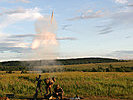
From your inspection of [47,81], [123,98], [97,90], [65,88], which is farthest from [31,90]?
[123,98]

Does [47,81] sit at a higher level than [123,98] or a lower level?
higher

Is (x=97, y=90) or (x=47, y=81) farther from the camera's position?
(x=97, y=90)

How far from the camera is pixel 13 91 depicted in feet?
96.0

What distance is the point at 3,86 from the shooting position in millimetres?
31422

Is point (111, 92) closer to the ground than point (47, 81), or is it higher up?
closer to the ground

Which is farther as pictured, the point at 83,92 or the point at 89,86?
the point at 89,86

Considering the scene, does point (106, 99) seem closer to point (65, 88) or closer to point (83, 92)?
point (83, 92)

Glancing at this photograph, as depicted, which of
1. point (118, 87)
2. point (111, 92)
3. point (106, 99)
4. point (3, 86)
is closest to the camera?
point (106, 99)

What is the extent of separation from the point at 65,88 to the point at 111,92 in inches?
275

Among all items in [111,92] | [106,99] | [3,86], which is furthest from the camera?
[3,86]

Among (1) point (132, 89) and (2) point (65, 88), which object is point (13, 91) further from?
(1) point (132, 89)

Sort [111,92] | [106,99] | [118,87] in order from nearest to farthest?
[106,99]
[111,92]
[118,87]

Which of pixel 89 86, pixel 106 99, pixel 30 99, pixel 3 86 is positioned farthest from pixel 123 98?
pixel 3 86

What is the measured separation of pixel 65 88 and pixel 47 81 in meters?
7.35
